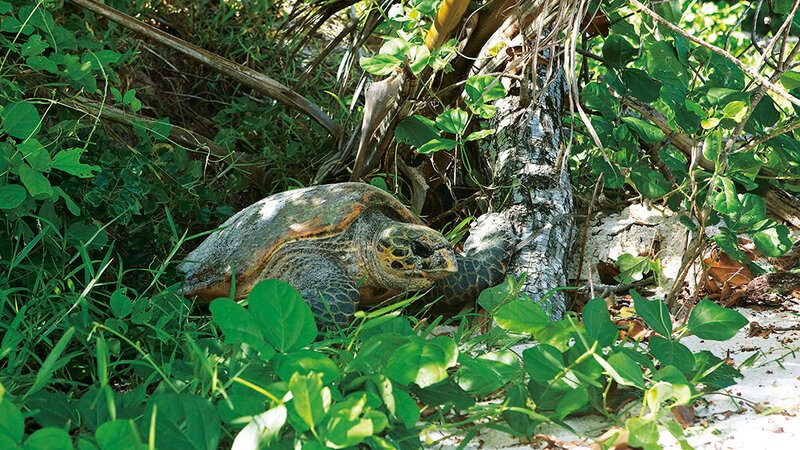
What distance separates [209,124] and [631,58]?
2460mm

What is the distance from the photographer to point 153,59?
362 cm

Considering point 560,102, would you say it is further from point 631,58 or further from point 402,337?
point 402,337

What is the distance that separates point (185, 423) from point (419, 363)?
0.40 metres

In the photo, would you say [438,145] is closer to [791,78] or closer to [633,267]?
[633,267]

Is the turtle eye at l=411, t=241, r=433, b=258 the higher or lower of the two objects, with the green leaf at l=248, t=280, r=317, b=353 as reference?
lower

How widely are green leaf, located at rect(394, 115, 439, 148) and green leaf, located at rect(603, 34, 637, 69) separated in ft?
2.32

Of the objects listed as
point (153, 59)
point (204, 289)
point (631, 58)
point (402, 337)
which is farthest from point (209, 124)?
point (402, 337)

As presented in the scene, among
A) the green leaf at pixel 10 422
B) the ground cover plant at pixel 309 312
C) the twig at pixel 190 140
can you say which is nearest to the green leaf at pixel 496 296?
the ground cover plant at pixel 309 312

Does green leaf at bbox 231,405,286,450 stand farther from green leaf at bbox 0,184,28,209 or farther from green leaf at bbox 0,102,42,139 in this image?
green leaf at bbox 0,102,42,139

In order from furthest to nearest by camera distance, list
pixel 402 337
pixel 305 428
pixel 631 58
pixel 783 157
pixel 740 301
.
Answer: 1. pixel 740 301
2. pixel 631 58
3. pixel 783 157
4. pixel 402 337
5. pixel 305 428

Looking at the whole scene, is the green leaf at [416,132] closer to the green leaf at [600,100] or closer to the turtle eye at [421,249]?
the turtle eye at [421,249]

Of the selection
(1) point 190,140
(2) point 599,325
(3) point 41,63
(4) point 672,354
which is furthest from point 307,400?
(1) point 190,140

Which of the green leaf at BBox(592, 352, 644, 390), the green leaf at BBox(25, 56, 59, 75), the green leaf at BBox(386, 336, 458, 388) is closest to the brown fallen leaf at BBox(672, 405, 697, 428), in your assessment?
the green leaf at BBox(592, 352, 644, 390)

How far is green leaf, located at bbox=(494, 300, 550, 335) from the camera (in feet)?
4.35
